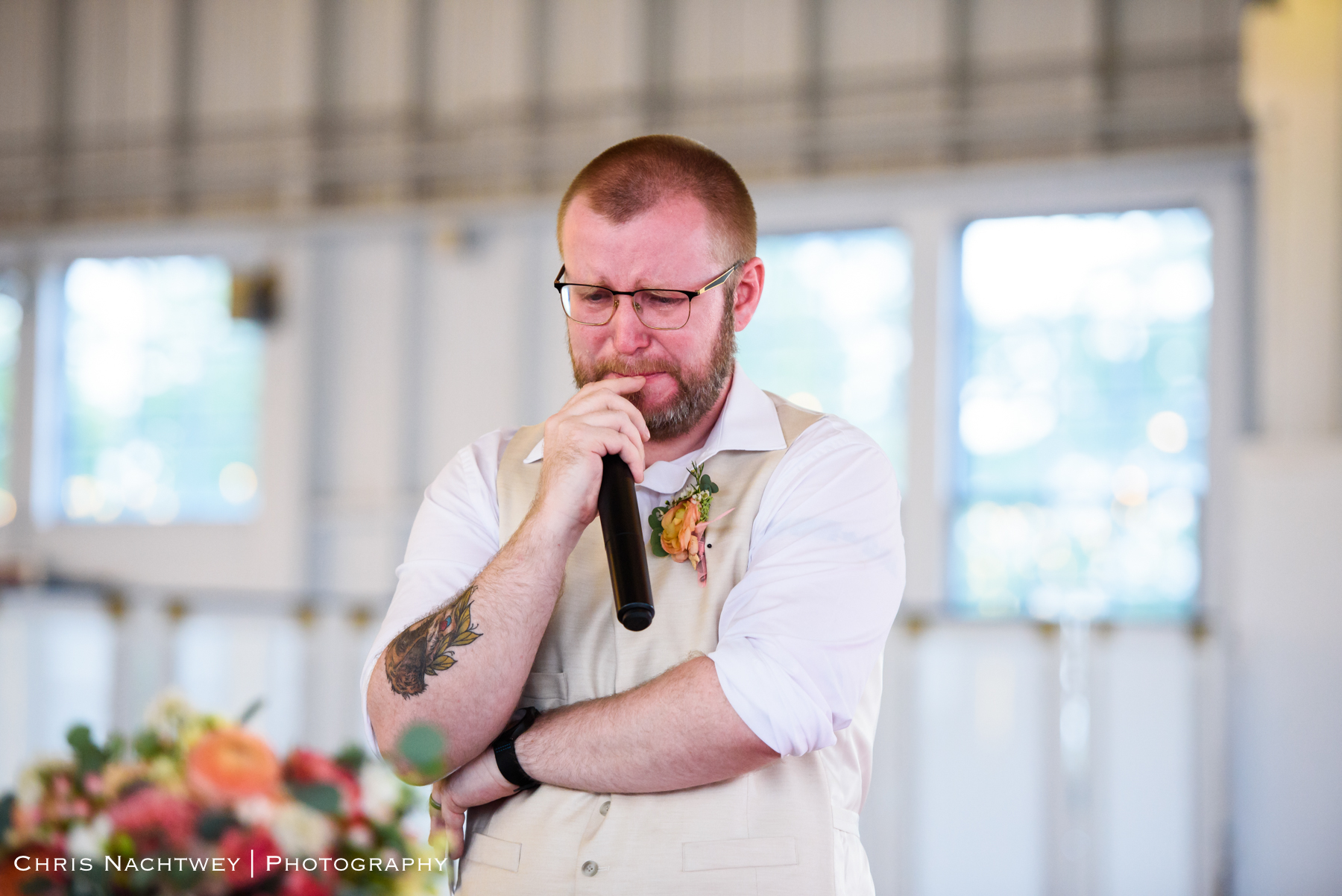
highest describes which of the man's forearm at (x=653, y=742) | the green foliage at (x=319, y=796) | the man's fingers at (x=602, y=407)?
the man's fingers at (x=602, y=407)

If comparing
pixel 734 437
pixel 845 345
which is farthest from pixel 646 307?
pixel 845 345

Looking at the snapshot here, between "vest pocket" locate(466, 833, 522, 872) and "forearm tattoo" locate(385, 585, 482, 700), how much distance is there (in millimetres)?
205

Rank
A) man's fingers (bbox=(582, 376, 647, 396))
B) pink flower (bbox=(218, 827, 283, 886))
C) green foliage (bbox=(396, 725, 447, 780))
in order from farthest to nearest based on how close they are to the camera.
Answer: man's fingers (bbox=(582, 376, 647, 396)), green foliage (bbox=(396, 725, 447, 780)), pink flower (bbox=(218, 827, 283, 886))

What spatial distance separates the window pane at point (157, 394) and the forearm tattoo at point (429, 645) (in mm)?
4610

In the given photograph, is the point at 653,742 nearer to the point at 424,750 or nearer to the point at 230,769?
the point at 424,750

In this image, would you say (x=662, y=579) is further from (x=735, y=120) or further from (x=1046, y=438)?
(x=735, y=120)

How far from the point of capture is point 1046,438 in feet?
15.5

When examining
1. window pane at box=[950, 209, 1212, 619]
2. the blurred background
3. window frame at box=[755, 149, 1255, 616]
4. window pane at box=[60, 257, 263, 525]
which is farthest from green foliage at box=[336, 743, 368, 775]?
window pane at box=[60, 257, 263, 525]

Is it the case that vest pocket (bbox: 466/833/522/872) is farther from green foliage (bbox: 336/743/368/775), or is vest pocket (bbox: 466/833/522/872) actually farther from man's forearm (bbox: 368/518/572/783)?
green foliage (bbox: 336/743/368/775)

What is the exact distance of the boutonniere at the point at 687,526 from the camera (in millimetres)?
1487

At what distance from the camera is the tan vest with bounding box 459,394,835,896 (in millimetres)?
1351

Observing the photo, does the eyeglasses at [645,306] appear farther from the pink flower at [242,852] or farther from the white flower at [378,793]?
the pink flower at [242,852]

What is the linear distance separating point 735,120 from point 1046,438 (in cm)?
185

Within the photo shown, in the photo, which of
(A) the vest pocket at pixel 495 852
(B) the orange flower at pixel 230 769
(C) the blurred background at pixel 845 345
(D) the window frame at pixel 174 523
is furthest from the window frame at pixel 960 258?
(B) the orange flower at pixel 230 769
